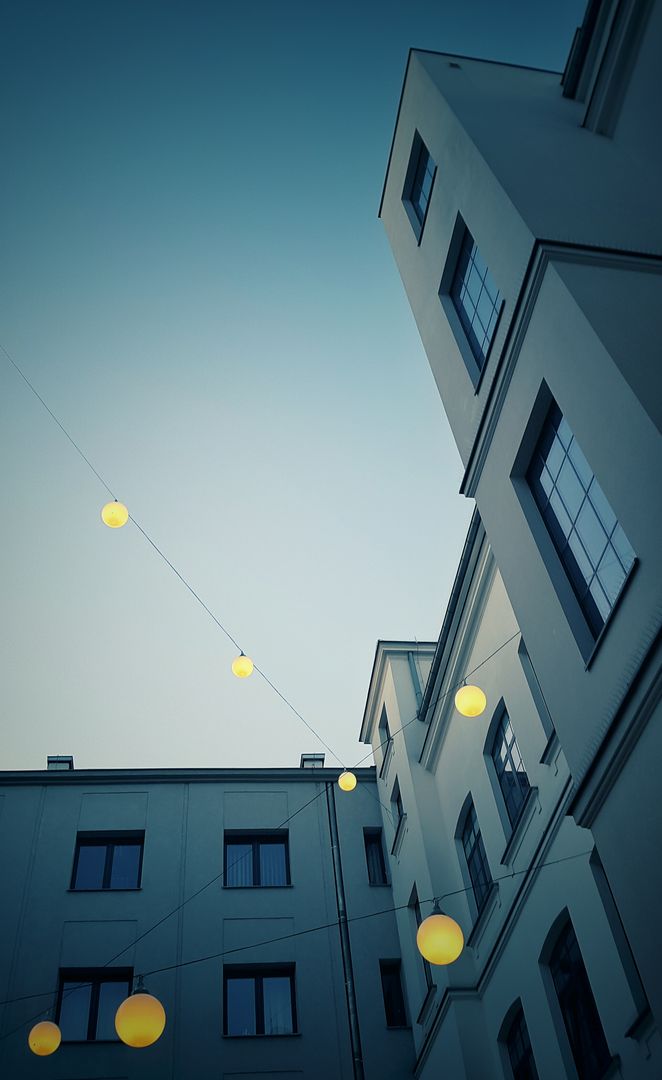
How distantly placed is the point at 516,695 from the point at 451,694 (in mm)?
3299

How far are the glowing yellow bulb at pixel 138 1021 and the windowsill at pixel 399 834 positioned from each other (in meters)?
10.1

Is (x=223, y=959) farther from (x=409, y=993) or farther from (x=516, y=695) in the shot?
(x=516, y=695)

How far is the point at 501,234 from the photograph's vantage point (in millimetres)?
9273

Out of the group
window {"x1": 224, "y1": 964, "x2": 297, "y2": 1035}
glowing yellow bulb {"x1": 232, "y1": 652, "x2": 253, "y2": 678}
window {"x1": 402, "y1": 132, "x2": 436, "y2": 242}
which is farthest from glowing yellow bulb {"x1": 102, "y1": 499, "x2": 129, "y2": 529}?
window {"x1": 224, "y1": 964, "x2": 297, "y2": 1035}

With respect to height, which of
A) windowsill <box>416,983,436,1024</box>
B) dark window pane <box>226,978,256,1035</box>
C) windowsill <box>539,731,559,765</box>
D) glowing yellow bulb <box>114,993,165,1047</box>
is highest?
dark window pane <box>226,978,256,1035</box>

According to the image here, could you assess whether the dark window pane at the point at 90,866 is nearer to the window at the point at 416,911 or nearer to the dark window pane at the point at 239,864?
the dark window pane at the point at 239,864

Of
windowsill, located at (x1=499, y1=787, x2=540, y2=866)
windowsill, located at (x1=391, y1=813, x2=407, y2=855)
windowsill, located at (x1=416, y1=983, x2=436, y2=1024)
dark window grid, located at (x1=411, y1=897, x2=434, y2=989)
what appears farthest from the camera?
windowsill, located at (x1=391, y1=813, x2=407, y2=855)

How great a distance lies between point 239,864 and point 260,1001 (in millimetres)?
3158

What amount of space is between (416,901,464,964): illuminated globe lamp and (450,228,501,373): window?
613cm

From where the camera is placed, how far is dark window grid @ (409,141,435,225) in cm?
1255

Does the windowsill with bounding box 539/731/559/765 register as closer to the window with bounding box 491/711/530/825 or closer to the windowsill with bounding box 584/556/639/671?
the window with bounding box 491/711/530/825

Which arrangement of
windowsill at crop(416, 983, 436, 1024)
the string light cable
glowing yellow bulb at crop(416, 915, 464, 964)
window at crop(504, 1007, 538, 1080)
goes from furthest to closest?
the string light cable → windowsill at crop(416, 983, 436, 1024) → window at crop(504, 1007, 538, 1080) → glowing yellow bulb at crop(416, 915, 464, 964)

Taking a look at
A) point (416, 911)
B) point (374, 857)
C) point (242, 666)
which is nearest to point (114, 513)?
point (242, 666)

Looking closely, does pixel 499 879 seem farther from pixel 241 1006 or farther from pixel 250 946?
pixel 241 1006
